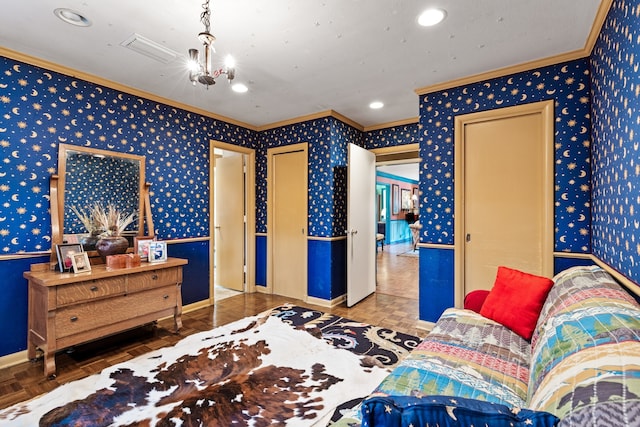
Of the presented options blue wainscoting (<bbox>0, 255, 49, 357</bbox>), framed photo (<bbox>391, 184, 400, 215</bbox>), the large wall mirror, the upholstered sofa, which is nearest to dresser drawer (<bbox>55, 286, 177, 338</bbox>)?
blue wainscoting (<bbox>0, 255, 49, 357</bbox>)

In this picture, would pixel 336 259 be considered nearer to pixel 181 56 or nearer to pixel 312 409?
pixel 312 409

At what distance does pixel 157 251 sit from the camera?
9.98 ft

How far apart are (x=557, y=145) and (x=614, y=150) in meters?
0.86

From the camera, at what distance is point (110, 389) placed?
204cm

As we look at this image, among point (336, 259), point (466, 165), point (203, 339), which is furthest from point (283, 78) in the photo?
point (203, 339)

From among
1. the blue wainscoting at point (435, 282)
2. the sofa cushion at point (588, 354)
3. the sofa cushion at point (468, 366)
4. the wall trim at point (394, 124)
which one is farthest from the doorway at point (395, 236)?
the sofa cushion at point (588, 354)

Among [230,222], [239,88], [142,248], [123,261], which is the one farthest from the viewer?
[230,222]

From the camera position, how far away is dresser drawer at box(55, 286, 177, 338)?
2.32 m

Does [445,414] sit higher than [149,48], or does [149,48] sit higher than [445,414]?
[149,48]

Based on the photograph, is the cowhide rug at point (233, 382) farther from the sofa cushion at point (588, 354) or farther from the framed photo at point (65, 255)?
the sofa cushion at point (588, 354)

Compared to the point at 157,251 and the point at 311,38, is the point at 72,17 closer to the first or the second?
the point at 311,38

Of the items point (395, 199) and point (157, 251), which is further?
point (395, 199)

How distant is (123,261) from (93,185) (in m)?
0.85

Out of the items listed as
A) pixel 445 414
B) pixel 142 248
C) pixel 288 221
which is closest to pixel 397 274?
pixel 288 221
